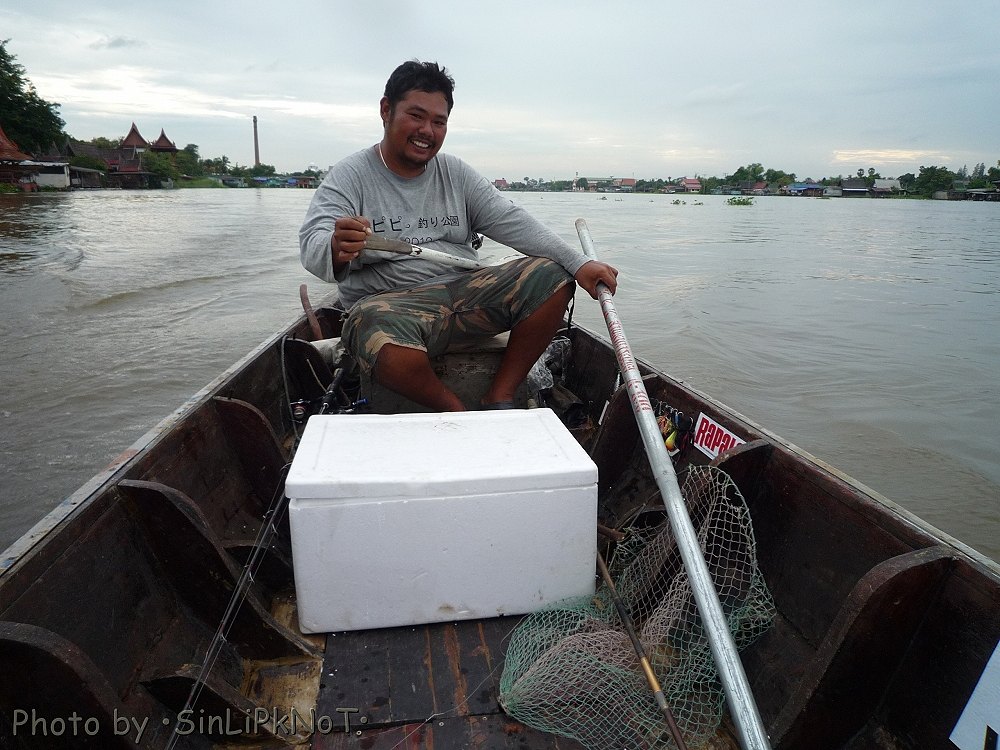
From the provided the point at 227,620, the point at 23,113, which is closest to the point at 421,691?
the point at 227,620

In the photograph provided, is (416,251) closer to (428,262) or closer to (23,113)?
(428,262)

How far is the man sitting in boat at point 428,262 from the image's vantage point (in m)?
2.71

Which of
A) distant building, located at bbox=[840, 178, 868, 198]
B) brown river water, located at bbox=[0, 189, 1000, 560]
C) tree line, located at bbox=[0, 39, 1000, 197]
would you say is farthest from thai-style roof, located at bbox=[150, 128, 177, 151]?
distant building, located at bbox=[840, 178, 868, 198]

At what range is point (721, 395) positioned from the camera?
7.14 metres

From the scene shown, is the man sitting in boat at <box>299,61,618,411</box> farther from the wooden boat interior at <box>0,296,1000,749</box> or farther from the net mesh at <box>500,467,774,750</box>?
the net mesh at <box>500,467,774,750</box>

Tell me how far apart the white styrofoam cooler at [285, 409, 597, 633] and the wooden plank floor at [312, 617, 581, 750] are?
56 mm

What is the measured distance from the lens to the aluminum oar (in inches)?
109

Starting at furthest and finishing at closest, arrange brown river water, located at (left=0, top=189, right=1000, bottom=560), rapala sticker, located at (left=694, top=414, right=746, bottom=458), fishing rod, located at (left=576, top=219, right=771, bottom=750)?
brown river water, located at (left=0, top=189, right=1000, bottom=560)
rapala sticker, located at (left=694, top=414, right=746, bottom=458)
fishing rod, located at (left=576, top=219, right=771, bottom=750)

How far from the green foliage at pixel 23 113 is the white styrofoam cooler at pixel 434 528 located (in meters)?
63.1

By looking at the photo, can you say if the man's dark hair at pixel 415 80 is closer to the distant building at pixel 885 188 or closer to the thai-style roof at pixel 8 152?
the thai-style roof at pixel 8 152

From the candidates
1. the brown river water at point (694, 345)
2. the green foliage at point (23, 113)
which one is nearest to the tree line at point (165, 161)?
the green foliage at point (23, 113)

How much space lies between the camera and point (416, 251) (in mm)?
2912

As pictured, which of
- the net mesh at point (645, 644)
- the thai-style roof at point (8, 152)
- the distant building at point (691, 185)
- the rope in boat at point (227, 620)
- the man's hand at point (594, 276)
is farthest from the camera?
the distant building at point (691, 185)

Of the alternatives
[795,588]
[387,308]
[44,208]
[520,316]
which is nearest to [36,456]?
[387,308]
